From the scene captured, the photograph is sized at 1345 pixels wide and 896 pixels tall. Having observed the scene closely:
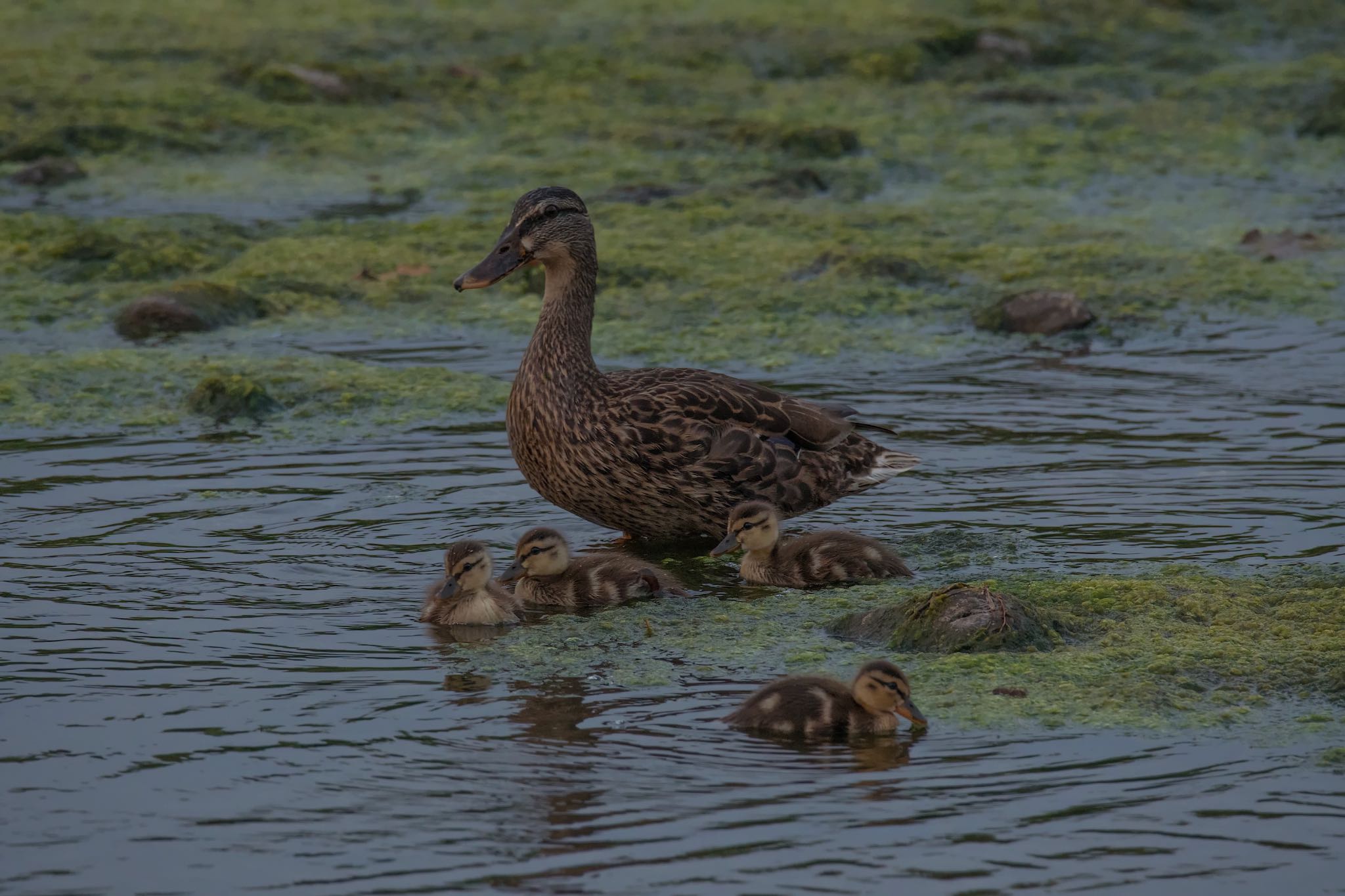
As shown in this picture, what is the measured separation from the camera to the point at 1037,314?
1077 centimetres

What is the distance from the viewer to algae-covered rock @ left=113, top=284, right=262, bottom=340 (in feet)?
34.6

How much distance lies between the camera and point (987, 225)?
42.3 feet

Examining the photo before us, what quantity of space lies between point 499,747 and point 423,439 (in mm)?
3753

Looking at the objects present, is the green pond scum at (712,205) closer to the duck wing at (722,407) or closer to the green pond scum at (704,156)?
the green pond scum at (704,156)

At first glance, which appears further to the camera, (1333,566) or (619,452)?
(619,452)

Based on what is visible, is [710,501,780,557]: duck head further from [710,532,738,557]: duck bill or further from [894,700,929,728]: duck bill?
[894,700,929,728]: duck bill

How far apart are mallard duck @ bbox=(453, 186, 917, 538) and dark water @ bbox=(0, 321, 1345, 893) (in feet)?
0.98

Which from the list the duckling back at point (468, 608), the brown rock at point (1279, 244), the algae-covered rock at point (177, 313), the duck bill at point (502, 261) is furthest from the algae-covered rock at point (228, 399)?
the brown rock at point (1279, 244)

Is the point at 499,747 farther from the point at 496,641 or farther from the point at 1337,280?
the point at 1337,280

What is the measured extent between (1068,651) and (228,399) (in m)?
4.64

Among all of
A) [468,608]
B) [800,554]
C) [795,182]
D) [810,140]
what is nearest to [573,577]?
[468,608]

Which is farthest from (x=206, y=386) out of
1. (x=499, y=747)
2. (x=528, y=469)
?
(x=499, y=747)

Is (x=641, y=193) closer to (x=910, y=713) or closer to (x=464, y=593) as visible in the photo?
(x=464, y=593)

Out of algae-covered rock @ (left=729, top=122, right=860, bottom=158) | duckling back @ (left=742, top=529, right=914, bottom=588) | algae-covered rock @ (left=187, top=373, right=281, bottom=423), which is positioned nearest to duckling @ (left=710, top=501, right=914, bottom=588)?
duckling back @ (left=742, top=529, right=914, bottom=588)
